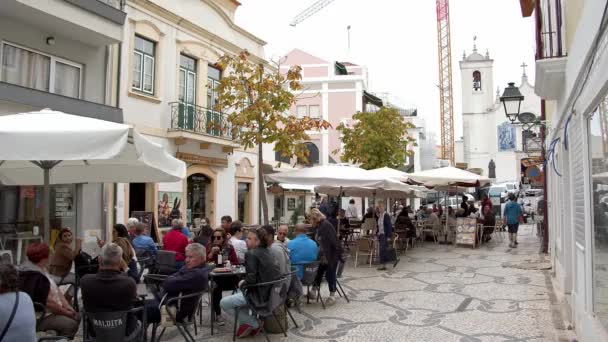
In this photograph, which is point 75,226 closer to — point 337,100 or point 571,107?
point 571,107

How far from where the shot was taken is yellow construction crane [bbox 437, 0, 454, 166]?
84.0 metres

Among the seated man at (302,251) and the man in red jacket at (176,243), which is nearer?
the seated man at (302,251)

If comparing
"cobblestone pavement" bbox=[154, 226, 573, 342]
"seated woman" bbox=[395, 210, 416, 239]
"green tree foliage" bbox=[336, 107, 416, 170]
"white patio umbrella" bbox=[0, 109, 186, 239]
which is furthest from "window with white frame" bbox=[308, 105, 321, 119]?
"white patio umbrella" bbox=[0, 109, 186, 239]

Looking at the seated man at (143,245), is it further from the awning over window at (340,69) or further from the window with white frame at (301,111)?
the awning over window at (340,69)

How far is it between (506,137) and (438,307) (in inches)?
2310

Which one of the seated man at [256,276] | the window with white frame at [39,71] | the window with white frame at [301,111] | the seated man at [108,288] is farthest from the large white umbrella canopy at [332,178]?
the window with white frame at [301,111]

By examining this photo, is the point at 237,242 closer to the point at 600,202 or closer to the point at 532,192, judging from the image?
the point at 600,202

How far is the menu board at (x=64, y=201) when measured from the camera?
483 inches

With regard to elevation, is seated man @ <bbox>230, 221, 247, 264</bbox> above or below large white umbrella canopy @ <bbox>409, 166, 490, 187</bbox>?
below

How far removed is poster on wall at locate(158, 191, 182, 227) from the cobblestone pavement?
222 inches

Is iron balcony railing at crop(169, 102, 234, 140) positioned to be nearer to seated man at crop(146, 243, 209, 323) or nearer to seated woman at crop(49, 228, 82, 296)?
seated woman at crop(49, 228, 82, 296)

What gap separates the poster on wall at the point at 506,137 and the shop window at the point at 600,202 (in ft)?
199

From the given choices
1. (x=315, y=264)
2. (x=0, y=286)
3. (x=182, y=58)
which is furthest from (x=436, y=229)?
(x=0, y=286)

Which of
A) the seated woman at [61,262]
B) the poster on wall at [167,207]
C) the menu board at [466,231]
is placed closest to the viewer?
the seated woman at [61,262]
